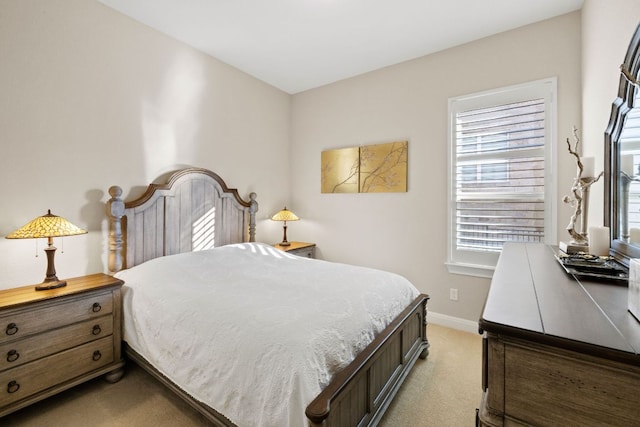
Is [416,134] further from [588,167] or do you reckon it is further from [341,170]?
[588,167]

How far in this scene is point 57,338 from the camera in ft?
6.09

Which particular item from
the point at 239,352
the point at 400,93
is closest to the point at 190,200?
the point at 239,352

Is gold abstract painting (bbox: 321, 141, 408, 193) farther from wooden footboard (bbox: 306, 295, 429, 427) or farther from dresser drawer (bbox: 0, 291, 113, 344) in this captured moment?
dresser drawer (bbox: 0, 291, 113, 344)

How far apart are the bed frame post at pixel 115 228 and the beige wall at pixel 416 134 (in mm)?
2259

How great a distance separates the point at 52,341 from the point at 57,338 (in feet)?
0.09

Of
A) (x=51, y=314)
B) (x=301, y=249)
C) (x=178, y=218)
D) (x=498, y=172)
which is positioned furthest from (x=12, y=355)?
(x=498, y=172)

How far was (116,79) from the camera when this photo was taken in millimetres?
2504

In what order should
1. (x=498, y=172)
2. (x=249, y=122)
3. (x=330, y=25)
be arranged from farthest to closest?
(x=249, y=122), (x=498, y=172), (x=330, y=25)

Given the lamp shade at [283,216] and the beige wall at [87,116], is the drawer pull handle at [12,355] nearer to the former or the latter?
the beige wall at [87,116]

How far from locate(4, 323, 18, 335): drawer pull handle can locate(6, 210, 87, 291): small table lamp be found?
0.29 metres

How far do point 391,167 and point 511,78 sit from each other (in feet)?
4.48

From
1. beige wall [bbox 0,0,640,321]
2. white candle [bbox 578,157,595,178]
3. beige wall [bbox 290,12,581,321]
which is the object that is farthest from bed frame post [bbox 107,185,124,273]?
white candle [bbox 578,157,595,178]

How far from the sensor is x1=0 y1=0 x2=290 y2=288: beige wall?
2025mm

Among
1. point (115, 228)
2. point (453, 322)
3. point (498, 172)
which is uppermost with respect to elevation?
point (498, 172)
